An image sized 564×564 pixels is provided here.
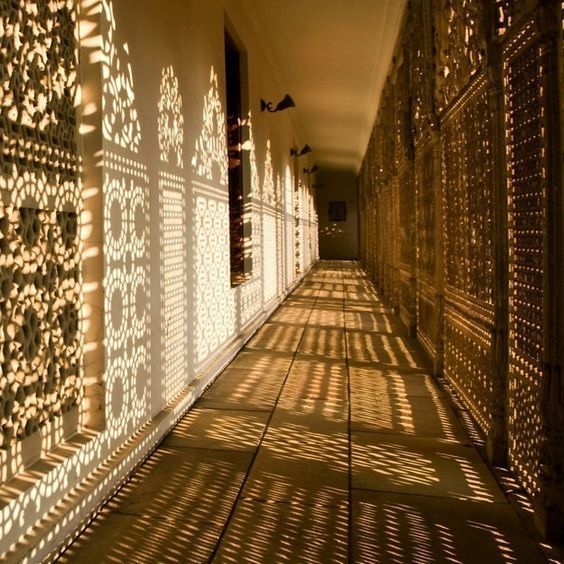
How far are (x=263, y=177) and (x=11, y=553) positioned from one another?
5.89m

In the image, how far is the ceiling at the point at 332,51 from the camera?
237 inches

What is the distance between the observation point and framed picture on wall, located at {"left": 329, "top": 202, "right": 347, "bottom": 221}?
2192 centimetres

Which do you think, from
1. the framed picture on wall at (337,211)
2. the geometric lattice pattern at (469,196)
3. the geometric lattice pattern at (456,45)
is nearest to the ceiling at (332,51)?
the geometric lattice pattern at (456,45)

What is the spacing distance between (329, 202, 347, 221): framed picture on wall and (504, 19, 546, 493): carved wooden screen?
19.7m

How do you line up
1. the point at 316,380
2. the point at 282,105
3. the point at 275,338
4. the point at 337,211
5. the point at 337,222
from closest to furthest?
the point at 316,380 → the point at 275,338 → the point at 282,105 → the point at 337,211 → the point at 337,222

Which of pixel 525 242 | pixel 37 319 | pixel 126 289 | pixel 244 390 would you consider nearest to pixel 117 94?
pixel 126 289

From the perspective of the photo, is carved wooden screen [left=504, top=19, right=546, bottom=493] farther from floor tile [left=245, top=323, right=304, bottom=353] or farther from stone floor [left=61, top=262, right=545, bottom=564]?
floor tile [left=245, top=323, right=304, bottom=353]

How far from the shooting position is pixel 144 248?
2771mm

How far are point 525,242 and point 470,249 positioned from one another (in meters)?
0.89

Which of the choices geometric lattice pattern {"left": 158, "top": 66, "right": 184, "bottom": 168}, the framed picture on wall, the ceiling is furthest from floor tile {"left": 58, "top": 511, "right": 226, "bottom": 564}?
the framed picture on wall

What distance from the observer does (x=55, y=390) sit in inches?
81.5

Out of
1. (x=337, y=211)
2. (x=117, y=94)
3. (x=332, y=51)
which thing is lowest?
(x=117, y=94)

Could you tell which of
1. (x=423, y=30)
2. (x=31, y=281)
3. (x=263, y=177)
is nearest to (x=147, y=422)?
(x=31, y=281)

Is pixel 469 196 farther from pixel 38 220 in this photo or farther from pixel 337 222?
pixel 337 222
